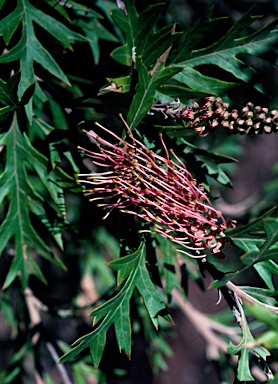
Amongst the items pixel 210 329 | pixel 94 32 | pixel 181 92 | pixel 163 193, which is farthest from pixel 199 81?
pixel 210 329

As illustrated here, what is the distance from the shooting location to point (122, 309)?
62cm

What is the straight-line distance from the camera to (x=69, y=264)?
4.55ft

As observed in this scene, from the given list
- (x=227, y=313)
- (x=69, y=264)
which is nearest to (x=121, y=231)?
(x=69, y=264)

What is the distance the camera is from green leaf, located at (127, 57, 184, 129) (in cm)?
56

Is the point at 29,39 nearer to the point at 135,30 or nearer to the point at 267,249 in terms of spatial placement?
the point at 135,30

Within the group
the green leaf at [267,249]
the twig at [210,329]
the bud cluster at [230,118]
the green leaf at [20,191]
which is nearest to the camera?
the green leaf at [267,249]

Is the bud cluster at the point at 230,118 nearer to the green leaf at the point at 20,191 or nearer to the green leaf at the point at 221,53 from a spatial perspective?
the green leaf at the point at 221,53

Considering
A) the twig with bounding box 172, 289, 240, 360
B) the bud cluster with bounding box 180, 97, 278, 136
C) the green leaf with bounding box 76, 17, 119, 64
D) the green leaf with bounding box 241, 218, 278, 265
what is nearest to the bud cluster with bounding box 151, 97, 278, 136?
the bud cluster with bounding box 180, 97, 278, 136

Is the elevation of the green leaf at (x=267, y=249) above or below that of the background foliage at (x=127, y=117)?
below

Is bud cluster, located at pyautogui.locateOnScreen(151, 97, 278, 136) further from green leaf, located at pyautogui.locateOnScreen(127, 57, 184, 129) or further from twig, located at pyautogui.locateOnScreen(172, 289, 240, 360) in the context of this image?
twig, located at pyautogui.locateOnScreen(172, 289, 240, 360)

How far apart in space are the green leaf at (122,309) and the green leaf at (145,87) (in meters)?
0.17

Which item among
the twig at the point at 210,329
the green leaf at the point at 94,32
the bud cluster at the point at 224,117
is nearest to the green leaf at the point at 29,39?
the green leaf at the point at 94,32

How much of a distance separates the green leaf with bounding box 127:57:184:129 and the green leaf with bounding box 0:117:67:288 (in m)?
0.22

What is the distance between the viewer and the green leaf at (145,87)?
0.56 metres
